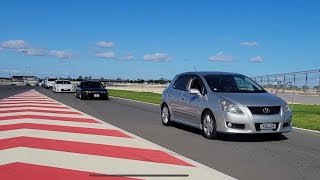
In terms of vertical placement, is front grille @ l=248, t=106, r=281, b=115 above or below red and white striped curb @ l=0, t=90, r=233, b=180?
above

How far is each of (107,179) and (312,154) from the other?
460 centimetres

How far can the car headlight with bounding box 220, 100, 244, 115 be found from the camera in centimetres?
1035

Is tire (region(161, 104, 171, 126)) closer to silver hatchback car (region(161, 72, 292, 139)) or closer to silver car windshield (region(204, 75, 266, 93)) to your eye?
silver hatchback car (region(161, 72, 292, 139))

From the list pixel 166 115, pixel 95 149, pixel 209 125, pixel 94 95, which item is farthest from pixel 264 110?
pixel 94 95

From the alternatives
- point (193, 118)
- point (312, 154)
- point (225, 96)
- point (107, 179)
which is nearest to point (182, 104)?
point (193, 118)

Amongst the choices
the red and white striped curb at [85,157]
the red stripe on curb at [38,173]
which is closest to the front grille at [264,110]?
the red and white striped curb at [85,157]

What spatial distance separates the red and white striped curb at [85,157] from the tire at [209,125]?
1.76 meters

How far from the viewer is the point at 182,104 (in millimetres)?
12703

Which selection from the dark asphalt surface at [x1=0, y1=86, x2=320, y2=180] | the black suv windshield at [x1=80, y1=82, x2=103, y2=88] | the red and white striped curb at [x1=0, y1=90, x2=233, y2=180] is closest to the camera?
the red and white striped curb at [x1=0, y1=90, x2=233, y2=180]

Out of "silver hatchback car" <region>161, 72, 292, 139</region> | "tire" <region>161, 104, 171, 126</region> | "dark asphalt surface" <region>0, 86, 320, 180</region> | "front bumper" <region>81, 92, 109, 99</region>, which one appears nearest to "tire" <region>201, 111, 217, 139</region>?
"silver hatchback car" <region>161, 72, 292, 139</region>

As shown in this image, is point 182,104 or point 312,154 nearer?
point 312,154

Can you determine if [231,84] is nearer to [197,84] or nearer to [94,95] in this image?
[197,84]

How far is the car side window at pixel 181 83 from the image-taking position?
13.1 meters

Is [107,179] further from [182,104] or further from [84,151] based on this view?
[182,104]
